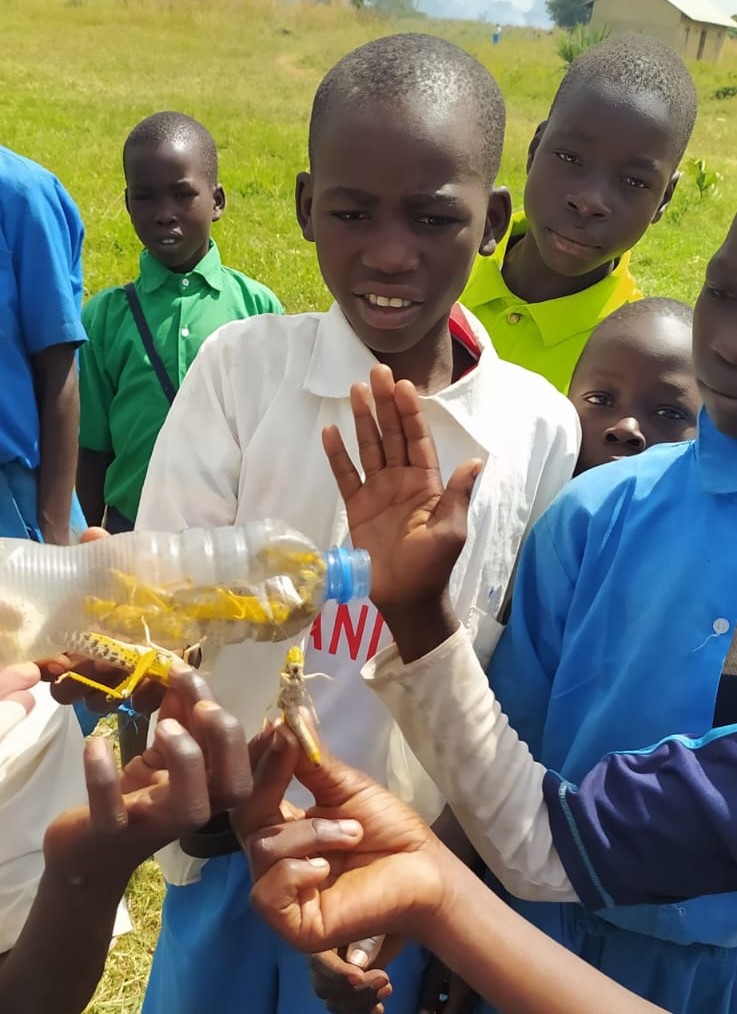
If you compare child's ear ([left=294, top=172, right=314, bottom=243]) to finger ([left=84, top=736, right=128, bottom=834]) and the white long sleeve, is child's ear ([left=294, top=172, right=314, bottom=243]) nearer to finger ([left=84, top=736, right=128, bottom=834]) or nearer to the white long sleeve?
the white long sleeve

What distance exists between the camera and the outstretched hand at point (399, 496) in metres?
1.16

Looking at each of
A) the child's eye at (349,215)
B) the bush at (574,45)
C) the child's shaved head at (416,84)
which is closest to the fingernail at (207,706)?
the child's eye at (349,215)

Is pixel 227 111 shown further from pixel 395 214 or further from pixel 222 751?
pixel 222 751

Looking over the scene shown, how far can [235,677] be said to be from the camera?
1414 millimetres

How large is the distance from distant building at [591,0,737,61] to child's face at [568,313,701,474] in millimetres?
43693

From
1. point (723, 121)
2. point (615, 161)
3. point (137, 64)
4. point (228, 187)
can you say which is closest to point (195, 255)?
point (615, 161)

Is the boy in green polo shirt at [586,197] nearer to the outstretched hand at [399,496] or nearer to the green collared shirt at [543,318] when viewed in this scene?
the green collared shirt at [543,318]

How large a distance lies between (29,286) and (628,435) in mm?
1482

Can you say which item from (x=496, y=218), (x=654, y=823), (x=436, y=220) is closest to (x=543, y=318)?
(x=496, y=218)

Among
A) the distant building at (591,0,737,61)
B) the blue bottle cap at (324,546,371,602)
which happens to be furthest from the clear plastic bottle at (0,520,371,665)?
the distant building at (591,0,737,61)

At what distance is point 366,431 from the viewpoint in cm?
123

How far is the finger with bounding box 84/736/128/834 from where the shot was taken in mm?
895

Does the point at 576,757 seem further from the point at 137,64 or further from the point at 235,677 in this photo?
the point at 137,64

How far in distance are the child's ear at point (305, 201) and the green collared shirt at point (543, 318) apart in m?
0.84
